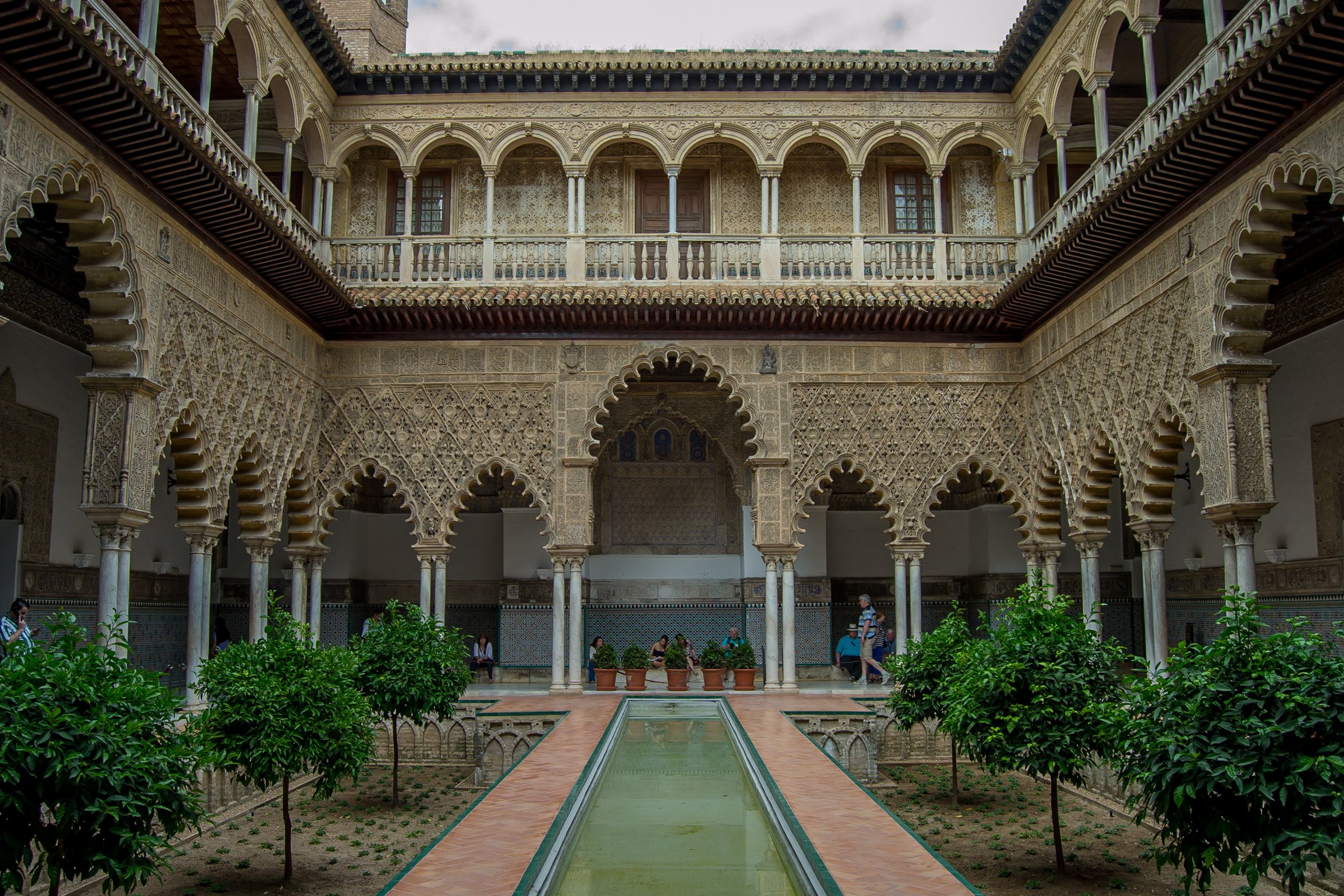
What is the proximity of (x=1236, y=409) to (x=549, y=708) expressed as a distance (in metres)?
7.26

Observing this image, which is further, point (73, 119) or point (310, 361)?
point (310, 361)

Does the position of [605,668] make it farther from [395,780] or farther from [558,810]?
[558,810]

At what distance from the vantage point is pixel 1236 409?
Result: 8.98 meters

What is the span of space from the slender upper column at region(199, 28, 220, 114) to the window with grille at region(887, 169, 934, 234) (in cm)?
909

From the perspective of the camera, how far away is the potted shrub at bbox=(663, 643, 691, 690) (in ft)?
45.6

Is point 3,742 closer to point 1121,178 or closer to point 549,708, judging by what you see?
point 549,708

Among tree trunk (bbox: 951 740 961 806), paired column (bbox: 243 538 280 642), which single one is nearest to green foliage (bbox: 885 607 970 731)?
tree trunk (bbox: 951 740 961 806)

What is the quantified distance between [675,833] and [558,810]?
675mm

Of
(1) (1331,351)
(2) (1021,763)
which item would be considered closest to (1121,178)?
(1) (1331,351)

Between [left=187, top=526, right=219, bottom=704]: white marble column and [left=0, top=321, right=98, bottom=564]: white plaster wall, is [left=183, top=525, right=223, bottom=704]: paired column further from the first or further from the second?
[left=0, top=321, right=98, bottom=564]: white plaster wall

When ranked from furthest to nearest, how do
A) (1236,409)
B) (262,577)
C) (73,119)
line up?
(262,577)
(1236,409)
(73,119)

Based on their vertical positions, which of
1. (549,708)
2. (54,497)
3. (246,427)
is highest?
(246,427)

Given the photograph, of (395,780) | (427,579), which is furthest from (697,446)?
(395,780)

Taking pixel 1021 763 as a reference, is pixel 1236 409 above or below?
above
